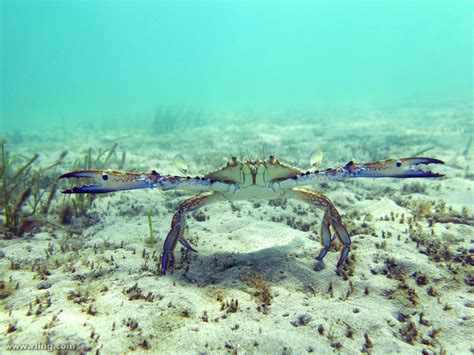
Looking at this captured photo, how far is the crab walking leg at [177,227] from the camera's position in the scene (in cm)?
456

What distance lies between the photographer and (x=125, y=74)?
19162cm

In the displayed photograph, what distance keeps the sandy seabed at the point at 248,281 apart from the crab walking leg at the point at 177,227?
0.21 meters

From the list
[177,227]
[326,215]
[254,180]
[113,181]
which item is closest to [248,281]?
[177,227]

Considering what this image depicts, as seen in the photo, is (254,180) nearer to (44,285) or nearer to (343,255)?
(343,255)

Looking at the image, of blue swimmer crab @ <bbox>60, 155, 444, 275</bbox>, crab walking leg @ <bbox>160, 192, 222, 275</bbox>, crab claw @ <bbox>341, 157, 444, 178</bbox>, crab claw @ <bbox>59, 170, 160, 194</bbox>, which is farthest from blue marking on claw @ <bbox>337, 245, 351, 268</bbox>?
crab claw @ <bbox>59, 170, 160, 194</bbox>

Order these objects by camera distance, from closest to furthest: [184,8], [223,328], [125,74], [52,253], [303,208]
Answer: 1. [223,328]
2. [52,253]
3. [303,208]
4. [184,8]
5. [125,74]

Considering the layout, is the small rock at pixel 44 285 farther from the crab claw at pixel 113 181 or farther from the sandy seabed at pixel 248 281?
the crab claw at pixel 113 181

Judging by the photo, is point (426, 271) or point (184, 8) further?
point (184, 8)

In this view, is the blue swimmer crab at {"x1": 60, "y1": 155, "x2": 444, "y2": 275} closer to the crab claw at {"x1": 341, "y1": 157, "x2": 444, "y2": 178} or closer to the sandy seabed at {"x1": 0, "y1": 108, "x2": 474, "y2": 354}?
the crab claw at {"x1": 341, "y1": 157, "x2": 444, "y2": 178}

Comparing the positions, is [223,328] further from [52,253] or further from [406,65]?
[406,65]

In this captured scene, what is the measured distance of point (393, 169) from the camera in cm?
407

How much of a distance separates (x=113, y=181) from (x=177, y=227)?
1291 mm

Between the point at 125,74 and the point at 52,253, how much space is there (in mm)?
211628

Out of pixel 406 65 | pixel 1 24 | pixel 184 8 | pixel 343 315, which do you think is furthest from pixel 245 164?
pixel 406 65
